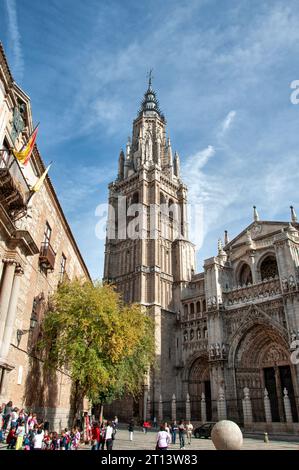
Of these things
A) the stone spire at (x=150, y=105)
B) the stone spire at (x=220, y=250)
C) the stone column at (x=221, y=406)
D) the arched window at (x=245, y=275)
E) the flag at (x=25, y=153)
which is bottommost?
→ the stone column at (x=221, y=406)

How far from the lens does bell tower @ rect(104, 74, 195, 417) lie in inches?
1570

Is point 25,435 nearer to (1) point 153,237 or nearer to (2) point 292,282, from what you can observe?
(2) point 292,282

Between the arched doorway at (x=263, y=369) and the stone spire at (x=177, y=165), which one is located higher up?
the stone spire at (x=177, y=165)

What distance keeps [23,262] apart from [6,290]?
172 cm

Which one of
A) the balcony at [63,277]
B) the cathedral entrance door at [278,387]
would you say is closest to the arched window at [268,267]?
the cathedral entrance door at [278,387]

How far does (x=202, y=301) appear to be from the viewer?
40031 mm

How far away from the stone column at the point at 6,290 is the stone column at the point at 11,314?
0.60 feet

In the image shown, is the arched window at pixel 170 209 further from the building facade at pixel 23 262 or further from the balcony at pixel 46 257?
the balcony at pixel 46 257

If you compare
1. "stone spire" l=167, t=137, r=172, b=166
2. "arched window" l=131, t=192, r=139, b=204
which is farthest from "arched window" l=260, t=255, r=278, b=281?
"stone spire" l=167, t=137, r=172, b=166

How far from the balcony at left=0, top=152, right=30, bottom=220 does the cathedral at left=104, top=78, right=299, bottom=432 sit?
23.5 metres

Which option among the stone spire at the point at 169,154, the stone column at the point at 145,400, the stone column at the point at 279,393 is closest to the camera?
the stone column at the point at 279,393

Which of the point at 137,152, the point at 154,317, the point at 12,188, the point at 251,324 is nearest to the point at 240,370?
the point at 251,324

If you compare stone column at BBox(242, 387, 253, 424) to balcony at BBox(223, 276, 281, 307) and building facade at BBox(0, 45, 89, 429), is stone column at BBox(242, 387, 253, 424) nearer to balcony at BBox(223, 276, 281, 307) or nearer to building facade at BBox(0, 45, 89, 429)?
balcony at BBox(223, 276, 281, 307)

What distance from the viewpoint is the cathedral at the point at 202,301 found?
3003 centimetres
